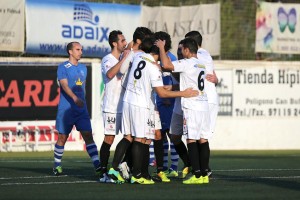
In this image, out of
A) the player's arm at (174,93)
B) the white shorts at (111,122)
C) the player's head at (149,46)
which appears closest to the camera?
the player's arm at (174,93)

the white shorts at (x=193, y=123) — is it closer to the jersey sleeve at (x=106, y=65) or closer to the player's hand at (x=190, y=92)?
the player's hand at (x=190, y=92)

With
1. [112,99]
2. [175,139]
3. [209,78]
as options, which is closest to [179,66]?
[209,78]

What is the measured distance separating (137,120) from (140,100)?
0.30 m

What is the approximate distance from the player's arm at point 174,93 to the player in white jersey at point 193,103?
91mm

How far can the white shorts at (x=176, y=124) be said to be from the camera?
15.4m

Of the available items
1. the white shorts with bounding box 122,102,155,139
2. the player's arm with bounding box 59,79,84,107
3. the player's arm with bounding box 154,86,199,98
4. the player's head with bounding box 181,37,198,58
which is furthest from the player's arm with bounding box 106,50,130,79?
the player's arm with bounding box 59,79,84,107

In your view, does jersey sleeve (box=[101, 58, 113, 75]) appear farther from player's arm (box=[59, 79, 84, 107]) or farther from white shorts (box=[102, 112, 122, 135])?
player's arm (box=[59, 79, 84, 107])

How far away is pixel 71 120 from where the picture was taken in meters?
16.5

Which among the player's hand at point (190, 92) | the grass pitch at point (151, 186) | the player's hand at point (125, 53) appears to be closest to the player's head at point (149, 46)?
the player's hand at point (125, 53)

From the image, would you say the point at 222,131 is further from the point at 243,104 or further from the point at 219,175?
the point at 219,175

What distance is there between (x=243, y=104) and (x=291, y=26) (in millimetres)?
2910

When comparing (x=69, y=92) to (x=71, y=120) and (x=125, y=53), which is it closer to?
(x=71, y=120)

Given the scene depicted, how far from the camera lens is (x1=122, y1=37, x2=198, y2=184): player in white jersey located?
14.4m

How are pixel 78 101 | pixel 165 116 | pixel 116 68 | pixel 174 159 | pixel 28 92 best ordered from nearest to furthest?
pixel 116 68 < pixel 78 101 < pixel 165 116 < pixel 174 159 < pixel 28 92
